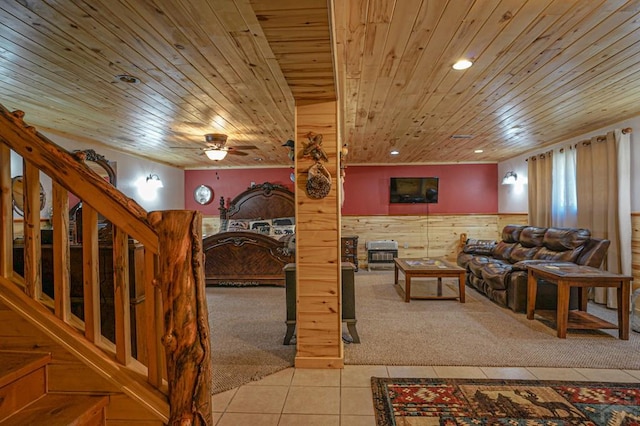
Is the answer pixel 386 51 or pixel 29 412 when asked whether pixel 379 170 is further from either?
pixel 29 412

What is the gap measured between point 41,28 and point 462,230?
23.7ft

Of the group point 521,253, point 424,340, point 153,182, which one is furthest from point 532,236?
point 153,182

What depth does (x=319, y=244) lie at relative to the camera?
2617 mm

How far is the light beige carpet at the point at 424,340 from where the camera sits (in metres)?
2.72

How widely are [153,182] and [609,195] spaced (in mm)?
6863

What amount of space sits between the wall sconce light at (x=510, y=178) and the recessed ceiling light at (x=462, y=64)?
15.6ft

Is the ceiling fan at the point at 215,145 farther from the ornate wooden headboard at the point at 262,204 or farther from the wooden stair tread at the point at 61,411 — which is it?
the wooden stair tread at the point at 61,411

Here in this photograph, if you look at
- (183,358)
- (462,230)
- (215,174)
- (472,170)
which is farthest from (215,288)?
(472,170)

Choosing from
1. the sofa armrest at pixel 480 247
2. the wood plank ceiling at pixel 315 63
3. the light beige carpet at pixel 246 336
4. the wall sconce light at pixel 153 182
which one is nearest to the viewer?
the wood plank ceiling at pixel 315 63

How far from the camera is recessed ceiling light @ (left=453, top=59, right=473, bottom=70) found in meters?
2.35

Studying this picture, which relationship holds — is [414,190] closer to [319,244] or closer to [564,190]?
[564,190]

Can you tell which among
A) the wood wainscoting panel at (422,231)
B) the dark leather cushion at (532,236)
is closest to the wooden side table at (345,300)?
the dark leather cushion at (532,236)

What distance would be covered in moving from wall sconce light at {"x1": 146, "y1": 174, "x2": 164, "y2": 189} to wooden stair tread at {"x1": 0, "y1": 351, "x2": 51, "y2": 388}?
16.9ft

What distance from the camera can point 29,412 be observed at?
1372 mm
